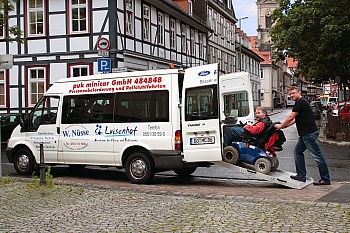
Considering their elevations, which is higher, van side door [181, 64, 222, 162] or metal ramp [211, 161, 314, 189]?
van side door [181, 64, 222, 162]

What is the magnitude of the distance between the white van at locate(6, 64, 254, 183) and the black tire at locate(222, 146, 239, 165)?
1.28ft

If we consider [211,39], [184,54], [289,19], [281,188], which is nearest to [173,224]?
[281,188]

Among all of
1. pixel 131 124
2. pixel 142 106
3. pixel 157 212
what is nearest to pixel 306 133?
pixel 142 106

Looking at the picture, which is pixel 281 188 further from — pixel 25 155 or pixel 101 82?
pixel 25 155

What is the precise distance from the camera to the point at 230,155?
10.4 meters

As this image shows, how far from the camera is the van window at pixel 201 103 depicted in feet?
32.6

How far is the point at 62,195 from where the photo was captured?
8.99 m

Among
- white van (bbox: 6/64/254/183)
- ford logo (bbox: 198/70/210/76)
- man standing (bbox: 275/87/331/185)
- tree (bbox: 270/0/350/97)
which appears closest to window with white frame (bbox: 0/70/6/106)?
tree (bbox: 270/0/350/97)

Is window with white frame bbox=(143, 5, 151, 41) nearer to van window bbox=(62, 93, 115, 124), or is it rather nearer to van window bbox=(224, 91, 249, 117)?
van window bbox=(224, 91, 249, 117)

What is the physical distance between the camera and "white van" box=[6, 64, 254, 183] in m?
10.1

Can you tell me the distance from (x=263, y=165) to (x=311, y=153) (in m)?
0.95

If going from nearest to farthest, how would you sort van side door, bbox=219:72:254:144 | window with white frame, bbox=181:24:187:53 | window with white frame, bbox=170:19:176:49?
van side door, bbox=219:72:254:144 → window with white frame, bbox=170:19:176:49 → window with white frame, bbox=181:24:187:53

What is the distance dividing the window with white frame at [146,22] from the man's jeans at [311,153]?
63.3 ft

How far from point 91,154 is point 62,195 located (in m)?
2.42
